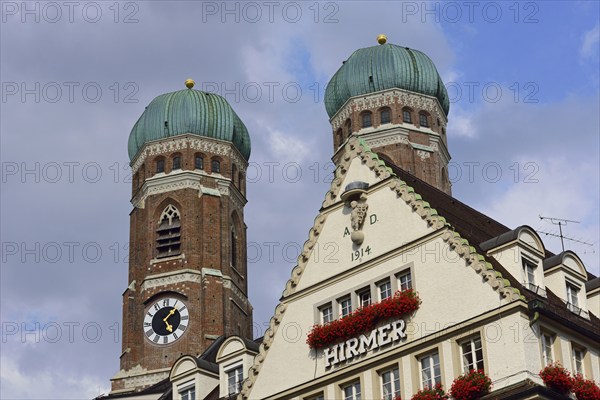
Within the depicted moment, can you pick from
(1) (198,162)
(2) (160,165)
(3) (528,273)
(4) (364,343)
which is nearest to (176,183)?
(2) (160,165)

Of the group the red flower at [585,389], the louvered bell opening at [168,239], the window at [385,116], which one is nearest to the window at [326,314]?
the red flower at [585,389]

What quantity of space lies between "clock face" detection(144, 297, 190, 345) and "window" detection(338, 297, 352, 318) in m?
42.2

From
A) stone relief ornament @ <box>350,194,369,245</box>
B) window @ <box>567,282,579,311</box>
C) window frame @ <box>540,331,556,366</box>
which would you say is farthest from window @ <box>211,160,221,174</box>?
window frame @ <box>540,331,556,366</box>

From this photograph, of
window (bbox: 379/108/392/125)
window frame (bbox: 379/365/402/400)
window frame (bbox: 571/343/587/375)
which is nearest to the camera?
→ window frame (bbox: 571/343/587/375)

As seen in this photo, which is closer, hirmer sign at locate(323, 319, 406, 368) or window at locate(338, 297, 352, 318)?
hirmer sign at locate(323, 319, 406, 368)

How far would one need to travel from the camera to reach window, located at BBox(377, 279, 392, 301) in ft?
130

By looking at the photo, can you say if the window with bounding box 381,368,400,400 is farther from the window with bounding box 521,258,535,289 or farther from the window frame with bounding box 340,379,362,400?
the window with bounding box 521,258,535,289

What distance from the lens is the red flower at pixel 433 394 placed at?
36.3 metres

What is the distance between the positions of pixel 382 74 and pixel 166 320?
20.1m

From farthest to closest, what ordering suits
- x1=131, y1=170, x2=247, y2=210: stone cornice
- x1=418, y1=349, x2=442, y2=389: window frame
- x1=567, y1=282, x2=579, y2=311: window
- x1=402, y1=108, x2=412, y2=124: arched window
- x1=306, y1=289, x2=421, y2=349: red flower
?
x1=402, y1=108, x2=412, y2=124: arched window, x1=131, y1=170, x2=247, y2=210: stone cornice, x1=567, y1=282, x2=579, y2=311: window, x1=306, y1=289, x2=421, y2=349: red flower, x1=418, y1=349, x2=442, y2=389: window frame

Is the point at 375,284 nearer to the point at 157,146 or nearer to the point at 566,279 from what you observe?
the point at 566,279

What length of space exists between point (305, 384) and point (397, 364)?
120 inches

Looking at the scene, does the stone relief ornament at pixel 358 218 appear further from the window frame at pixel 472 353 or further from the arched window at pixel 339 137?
the arched window at pixel 339 137

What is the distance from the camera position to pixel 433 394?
36.4m
